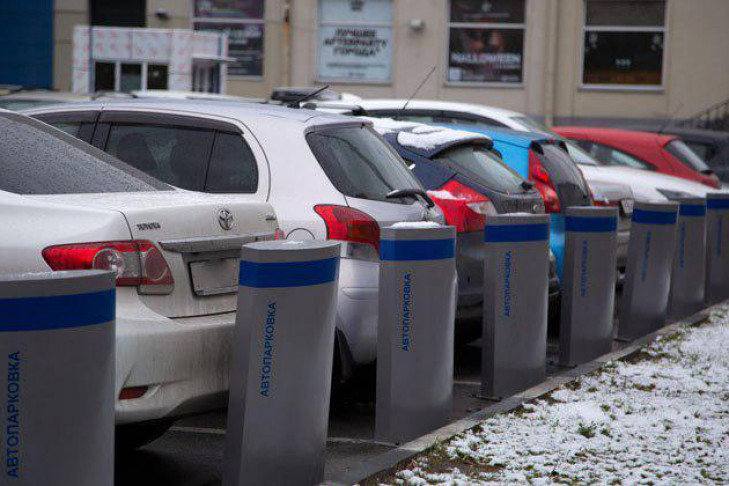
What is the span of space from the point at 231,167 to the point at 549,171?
3833mm

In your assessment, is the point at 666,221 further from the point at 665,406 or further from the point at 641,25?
the point at 641,25

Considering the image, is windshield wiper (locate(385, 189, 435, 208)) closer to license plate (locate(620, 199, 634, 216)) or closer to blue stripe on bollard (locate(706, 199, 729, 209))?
license plate (locate(620, 199, 634, 216))

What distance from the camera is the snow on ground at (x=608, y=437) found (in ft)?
16.9

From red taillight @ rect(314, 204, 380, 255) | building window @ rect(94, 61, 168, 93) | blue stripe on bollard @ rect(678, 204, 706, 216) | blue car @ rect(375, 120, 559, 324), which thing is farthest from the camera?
building window @ rect(94, 61, 168, 93)

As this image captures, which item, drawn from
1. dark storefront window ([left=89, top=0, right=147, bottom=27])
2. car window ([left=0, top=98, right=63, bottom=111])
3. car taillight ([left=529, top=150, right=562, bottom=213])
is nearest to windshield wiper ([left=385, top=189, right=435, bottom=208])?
car taillight ([left=529, top=150, right=562, bottom=213])

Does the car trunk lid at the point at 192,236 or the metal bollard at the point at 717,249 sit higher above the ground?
the car trunk lid at the point at 192,236

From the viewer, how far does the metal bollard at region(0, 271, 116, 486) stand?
10.9 ft

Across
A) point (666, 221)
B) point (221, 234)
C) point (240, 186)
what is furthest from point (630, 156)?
Answer: point (221, 234)

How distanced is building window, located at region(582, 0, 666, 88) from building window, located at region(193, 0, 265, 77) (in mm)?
7649

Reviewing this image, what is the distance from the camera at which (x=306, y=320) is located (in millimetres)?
4480

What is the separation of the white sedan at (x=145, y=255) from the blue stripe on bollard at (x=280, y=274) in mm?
342

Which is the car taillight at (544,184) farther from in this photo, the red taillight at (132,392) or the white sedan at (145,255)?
the red taillight at (132,392)

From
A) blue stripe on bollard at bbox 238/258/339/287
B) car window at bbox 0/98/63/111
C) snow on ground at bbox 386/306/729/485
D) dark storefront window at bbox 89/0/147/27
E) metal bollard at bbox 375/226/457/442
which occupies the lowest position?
snow on ground at bbox 386/306/729/485

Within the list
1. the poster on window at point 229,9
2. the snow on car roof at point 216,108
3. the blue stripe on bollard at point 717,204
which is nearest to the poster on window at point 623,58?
the poster on window at point 229,9
